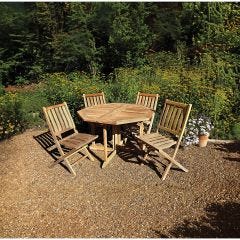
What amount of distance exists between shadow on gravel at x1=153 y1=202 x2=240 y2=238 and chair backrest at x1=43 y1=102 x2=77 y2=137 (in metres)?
2.94

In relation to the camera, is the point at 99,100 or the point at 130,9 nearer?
the point at 99,100

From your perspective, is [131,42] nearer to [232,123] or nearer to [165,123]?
[232,123]

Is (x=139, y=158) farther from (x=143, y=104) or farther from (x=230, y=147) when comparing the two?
(x=230, y=147)

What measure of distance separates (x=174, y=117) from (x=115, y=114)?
1175 millimetres

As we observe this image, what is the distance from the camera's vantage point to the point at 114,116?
6512mm

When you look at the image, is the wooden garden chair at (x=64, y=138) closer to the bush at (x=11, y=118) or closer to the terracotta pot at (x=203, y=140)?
the bush at (x=11, y=118)

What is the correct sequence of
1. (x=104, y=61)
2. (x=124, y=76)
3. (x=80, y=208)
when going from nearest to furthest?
1. (x=80, y=208)
2. (x=124, y=76)
3. (x=104, y=61)

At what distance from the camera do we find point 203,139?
23.4 ft

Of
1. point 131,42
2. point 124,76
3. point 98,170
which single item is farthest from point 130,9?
point 98,170

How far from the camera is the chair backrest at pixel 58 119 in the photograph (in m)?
6.30

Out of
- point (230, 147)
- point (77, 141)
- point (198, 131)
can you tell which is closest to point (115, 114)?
point (77, 141)

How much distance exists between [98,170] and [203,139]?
240cm

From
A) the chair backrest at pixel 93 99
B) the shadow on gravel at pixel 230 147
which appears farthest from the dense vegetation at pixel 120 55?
the chair backrest at pixel 93 99

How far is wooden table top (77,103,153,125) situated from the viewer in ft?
20.4
